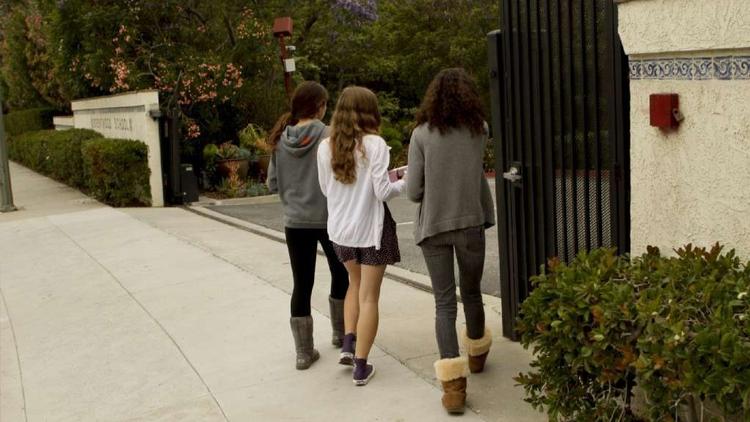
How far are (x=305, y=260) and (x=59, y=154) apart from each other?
1743 centimetres

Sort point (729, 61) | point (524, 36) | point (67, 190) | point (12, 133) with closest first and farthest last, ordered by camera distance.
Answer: point (729, 61) < point (524, 36) < point (67, 190) < point (12, 133)

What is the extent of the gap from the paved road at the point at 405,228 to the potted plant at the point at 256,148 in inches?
90.5

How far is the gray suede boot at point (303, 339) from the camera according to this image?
19.1 ft

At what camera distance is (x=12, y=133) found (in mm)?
37281

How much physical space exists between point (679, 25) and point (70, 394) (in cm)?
420

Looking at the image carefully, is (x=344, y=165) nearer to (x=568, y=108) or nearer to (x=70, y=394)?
(x=568, y=108)

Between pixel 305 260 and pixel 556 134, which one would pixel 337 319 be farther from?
pixel 556 134

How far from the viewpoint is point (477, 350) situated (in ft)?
17.3

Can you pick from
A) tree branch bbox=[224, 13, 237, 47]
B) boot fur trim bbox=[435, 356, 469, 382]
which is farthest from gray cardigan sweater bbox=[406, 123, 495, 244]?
tree branch bbox=[224, 13, 237, 47]

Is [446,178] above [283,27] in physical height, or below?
below

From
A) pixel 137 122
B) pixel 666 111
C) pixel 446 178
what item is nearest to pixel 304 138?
pixel 446 178

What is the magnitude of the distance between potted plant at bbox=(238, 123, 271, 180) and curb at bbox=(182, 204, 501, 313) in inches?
102

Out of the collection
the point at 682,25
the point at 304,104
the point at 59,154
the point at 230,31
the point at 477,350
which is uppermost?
the point at 230,31

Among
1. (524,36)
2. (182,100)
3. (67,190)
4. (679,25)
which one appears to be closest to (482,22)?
(182,100)
